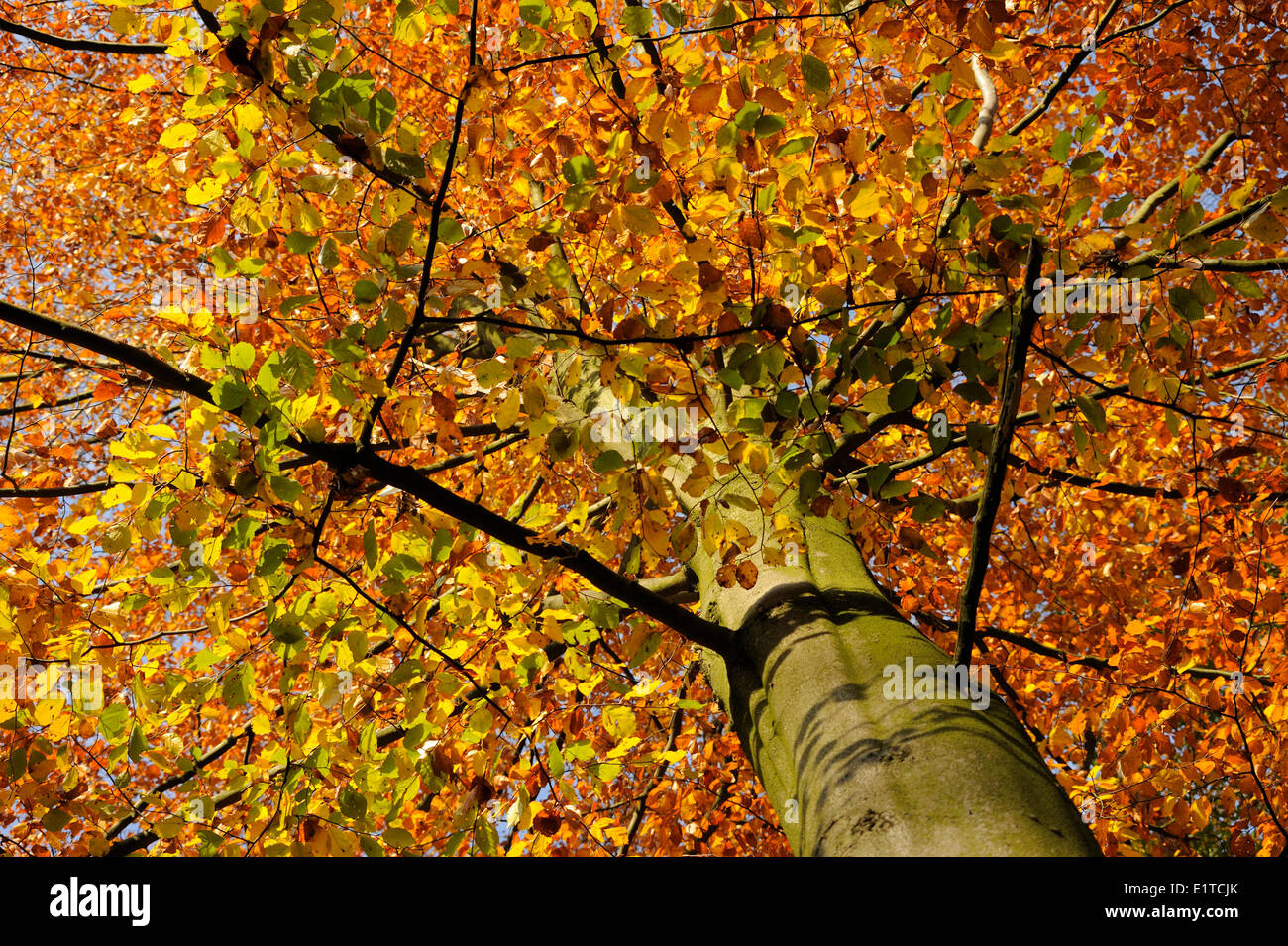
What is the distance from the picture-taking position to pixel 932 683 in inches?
99.7

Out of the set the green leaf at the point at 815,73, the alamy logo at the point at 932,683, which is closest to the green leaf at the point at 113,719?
the alamy logo at the point at 932,683

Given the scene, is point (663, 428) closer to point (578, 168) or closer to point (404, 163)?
point (578, 168)

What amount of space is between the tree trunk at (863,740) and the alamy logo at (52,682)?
91.1 inches

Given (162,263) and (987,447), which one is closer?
(987,447)

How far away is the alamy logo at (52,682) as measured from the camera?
2879 mm

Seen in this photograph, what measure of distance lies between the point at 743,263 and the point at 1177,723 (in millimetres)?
4706

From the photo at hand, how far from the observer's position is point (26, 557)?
2.95 metres

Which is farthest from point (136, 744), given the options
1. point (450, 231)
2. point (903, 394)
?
point (903, 394)

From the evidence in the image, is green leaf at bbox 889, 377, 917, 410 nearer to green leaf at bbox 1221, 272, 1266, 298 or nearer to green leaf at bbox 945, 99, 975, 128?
green leaf at bbox 945, 99, 975, 128

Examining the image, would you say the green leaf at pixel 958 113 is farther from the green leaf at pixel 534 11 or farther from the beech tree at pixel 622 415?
the green leaf at pixel 534 11
